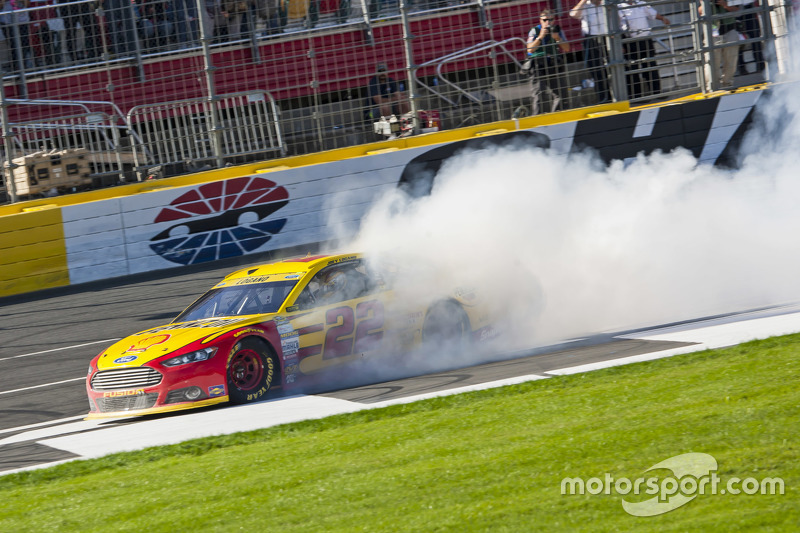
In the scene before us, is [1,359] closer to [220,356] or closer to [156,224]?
[156,224]

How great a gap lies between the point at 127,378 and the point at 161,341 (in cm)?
41

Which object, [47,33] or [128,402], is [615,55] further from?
[128,402]

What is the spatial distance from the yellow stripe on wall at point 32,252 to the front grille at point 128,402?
17.0 ft

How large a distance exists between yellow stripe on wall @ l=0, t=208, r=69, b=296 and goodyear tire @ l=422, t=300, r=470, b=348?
5922 millimetres

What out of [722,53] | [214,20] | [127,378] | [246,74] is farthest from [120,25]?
[722,53]

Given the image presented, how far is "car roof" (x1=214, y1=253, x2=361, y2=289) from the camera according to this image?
9195mm

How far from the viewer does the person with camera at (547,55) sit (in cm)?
1421

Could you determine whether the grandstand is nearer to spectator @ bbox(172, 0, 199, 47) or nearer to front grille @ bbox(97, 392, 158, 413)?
spectator @ bbox(172, 0, 199, 47)

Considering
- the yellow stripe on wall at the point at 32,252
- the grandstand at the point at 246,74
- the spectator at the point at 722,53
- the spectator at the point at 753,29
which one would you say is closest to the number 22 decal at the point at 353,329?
the grandstand at the point at 246,74

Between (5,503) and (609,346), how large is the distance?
5323 millimetres

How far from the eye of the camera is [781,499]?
4.36 m

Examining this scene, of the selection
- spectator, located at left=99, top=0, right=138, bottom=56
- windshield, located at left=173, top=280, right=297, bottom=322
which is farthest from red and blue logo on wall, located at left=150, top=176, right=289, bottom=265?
windshield, located at left=173, top=280, right=297, bottom=322

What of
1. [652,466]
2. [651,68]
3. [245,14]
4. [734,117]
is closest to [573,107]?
[651,68]

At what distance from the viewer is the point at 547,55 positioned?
14203 millimetres
